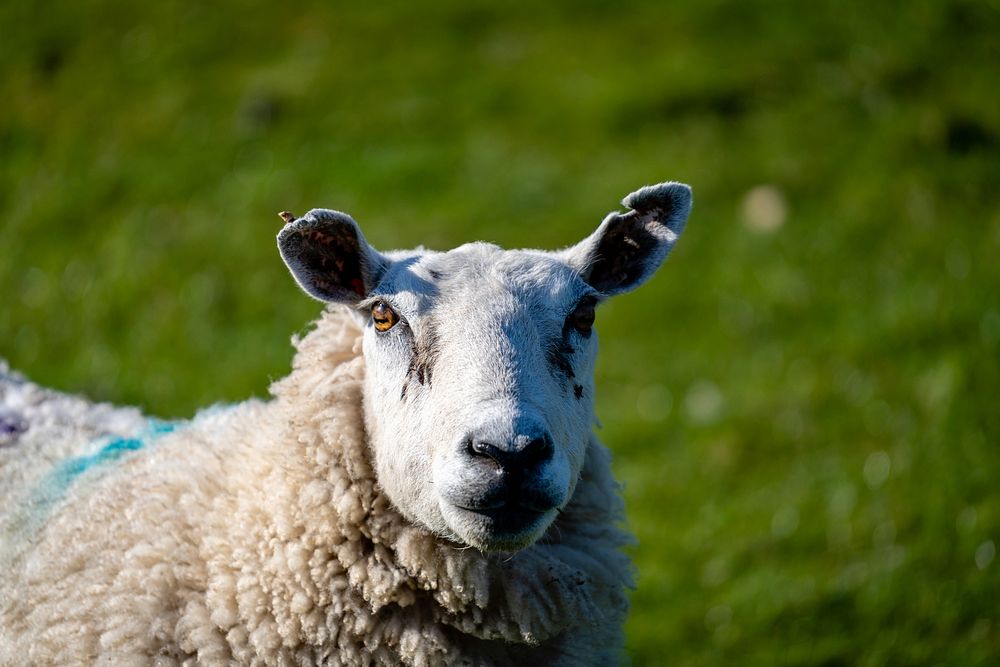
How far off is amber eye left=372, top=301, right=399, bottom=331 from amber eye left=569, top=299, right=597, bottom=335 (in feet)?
1.87

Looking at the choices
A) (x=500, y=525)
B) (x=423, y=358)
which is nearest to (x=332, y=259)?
(x=423, y=358)

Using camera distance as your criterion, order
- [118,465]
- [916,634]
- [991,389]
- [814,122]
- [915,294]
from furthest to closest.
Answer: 1. [814,122]
2. [915,294]
3. [991,389]
4. [916,634]
5. [118,465]

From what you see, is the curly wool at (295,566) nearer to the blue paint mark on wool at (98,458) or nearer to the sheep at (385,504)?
the sheep at (385,504)

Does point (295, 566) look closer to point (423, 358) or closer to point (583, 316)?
point (423, 358)

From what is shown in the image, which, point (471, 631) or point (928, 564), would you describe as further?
point (928, 564)

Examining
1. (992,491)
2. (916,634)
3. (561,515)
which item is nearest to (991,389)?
(992,491)

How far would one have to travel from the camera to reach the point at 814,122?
11.1m

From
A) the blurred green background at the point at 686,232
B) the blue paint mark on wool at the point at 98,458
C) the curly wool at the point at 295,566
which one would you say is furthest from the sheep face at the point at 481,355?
the blurred green background at the point at 686,232

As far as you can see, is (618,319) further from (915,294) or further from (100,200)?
(100,200)

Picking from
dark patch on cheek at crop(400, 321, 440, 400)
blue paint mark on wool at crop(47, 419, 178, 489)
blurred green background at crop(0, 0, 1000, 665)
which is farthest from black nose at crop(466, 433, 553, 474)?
blurred green background at crop(0, 0, 1000, 665)

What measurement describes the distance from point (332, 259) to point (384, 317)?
310 millimetres

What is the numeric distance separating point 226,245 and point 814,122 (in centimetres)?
612

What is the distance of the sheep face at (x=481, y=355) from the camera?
9.55ft

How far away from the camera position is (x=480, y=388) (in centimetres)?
301
